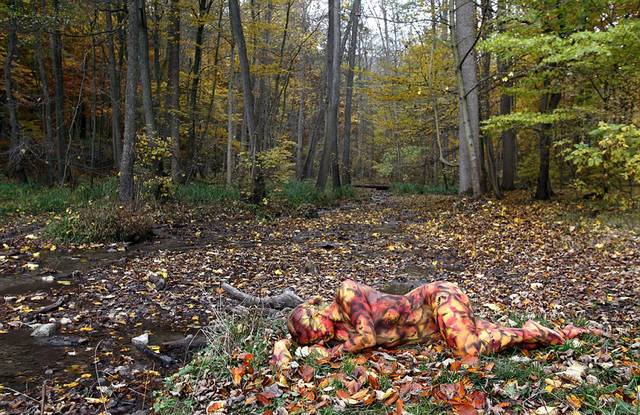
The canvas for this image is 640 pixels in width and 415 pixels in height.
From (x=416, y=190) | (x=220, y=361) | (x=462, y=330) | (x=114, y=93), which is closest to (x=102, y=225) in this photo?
(x=220, y=361)

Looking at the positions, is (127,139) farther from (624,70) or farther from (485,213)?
(624,70)

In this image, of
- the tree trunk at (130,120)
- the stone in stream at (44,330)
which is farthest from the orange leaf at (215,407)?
the tree trunk at (130,120)

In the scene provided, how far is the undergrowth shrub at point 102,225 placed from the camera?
912 cm

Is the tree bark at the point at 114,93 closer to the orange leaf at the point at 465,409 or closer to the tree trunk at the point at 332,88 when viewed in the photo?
the tree trunk at the point at 332,88

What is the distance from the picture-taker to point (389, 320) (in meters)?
3.32

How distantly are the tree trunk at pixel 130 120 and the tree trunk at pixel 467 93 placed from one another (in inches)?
351

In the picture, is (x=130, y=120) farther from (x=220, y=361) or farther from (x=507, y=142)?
(x=507, y=142)

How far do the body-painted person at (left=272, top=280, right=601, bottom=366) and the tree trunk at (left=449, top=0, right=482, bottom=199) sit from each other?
940 cm

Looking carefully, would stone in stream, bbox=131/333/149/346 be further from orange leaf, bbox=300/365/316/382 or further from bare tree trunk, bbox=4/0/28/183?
bare tree trunk, bbox=4/0/28/183

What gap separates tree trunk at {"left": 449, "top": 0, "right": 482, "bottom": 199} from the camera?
1200cm

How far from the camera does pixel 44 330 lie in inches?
182

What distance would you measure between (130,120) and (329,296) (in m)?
8.21

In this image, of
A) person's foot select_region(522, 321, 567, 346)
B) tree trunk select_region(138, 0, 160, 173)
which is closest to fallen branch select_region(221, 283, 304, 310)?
person's foot select_region(522, 321, 567, 346)

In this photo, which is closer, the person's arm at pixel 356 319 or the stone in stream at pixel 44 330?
the person's arm at pixel 356 319
